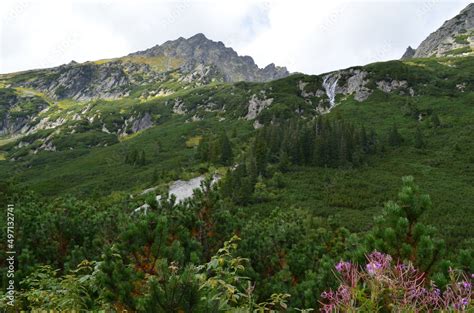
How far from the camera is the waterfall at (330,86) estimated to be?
12291 centimetres

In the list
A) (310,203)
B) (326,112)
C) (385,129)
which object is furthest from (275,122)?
(310,203)

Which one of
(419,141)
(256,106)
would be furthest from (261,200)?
(256,106)

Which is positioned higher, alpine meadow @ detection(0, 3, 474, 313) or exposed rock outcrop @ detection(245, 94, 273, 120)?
exposed rock outcrop @ detection(245, 94, 273, 120)

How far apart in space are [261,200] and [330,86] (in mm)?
83419

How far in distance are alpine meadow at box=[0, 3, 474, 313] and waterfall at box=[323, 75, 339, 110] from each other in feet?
2.09

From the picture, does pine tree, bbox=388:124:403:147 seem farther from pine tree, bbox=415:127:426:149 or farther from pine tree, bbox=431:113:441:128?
pine tree, bbox=431:113:441:128

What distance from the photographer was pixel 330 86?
129 m

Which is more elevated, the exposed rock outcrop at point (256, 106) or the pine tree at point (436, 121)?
the exposed rock outcrop at point (256, 106)

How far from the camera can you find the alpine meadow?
18.0 ft

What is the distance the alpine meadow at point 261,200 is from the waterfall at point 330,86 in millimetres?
637

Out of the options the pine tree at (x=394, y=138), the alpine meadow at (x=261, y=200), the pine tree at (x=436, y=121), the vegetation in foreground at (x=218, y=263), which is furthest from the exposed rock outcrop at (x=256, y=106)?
the vegetation in foreground at (x=218, y=263)

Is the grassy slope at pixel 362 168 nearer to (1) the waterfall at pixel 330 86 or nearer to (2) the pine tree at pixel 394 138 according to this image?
(2) the pine tree at pixel 394 138

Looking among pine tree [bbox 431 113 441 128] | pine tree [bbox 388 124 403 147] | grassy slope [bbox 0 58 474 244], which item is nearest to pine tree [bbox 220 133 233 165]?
grassy slope [bbox 0 58 474 244]

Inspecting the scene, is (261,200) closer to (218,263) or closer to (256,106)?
(218,263)
